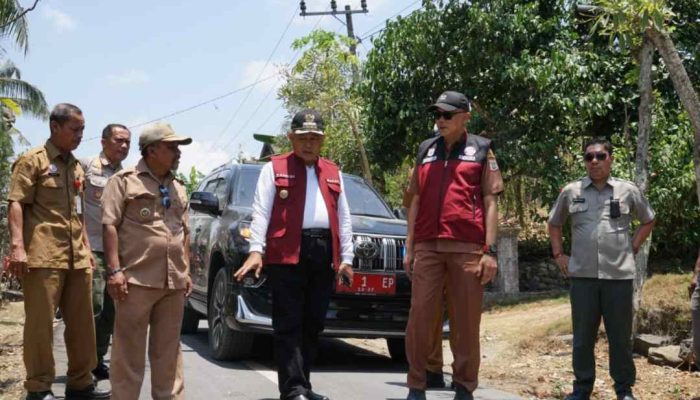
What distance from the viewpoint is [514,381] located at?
762 cm

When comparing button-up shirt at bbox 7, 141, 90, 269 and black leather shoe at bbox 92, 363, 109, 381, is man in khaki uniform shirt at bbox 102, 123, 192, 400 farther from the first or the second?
black leather shoe at bbox 92, 363, 109, 381

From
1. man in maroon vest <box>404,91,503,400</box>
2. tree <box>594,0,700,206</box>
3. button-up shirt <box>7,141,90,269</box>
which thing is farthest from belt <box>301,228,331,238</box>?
tree <box>594,0,700,206</box>

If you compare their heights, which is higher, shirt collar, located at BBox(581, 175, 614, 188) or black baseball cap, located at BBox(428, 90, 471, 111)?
black baseball cap, located at BBox(428, 90, 471, 111)

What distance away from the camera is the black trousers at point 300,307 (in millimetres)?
5629

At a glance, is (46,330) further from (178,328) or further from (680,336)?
(680,336)

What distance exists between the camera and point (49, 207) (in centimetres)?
574

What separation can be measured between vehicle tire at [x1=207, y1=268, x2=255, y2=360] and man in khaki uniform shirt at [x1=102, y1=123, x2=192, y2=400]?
2502 mm

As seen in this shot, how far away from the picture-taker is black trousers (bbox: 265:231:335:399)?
5629 mm

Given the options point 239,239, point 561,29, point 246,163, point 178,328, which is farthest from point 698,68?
point 178,328

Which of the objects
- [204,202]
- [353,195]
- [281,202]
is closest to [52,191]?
[281,202]

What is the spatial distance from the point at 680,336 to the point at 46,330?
6.01 m

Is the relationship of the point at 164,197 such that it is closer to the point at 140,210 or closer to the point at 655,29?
the point at 140,210

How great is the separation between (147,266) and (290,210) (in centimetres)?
106

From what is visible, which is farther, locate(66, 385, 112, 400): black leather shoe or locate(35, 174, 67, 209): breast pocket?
locate(66, 385, 112, 400): black leather shoe
